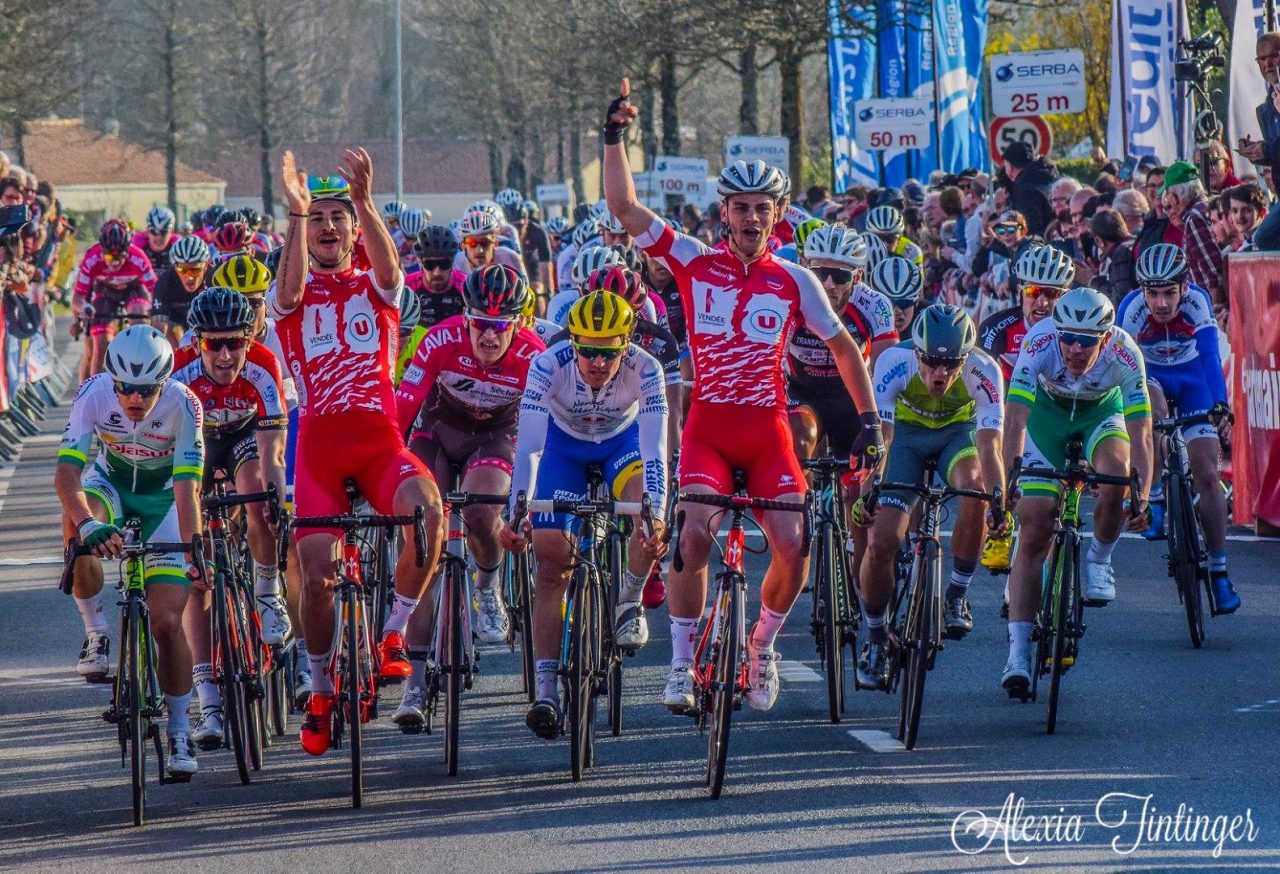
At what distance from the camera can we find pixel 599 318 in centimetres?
912

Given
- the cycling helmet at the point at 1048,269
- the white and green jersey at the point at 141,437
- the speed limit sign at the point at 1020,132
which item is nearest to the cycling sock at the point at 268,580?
the white and green jersey at the point at 141,437

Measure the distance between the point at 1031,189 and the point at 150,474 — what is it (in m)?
12.9

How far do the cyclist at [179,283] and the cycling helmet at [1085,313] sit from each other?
8489mm

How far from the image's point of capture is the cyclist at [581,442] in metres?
9.02

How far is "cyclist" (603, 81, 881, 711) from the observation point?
9.21 metres

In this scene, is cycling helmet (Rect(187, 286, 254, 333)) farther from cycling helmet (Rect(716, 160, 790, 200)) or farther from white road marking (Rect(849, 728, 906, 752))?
white road marking (Rect(849, 728, 906, 752))

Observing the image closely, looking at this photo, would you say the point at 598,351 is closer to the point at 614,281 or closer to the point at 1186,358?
the point at 614,281

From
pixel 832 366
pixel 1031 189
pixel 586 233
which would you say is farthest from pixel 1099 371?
pixel 1031 189

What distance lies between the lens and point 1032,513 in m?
10.3

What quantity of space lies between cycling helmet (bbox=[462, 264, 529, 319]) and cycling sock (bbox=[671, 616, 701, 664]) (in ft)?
6.98

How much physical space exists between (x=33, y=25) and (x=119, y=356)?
3984 centimetres

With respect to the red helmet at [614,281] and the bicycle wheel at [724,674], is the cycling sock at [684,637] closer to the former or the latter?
the bicycle wheel at [724,674]

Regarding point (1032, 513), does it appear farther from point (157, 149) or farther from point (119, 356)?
point (157, 149)

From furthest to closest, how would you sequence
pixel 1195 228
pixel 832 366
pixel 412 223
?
pixel 412 223 → pixel 1195 228 → pixel 832 366
